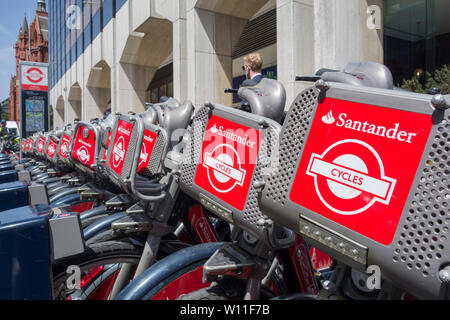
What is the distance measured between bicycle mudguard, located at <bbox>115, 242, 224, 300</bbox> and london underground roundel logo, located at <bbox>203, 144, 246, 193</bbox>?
33 centimetres

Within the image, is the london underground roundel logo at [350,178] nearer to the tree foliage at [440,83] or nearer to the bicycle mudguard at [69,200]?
the bicycle mudguard at [69,200]

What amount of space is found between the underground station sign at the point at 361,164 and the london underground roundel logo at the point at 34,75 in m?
12.9

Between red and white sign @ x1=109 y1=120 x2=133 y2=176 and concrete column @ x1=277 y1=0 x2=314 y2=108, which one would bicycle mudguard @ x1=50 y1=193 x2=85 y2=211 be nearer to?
red and white sign @ x1=109 y1=120 x2=133 y2=176

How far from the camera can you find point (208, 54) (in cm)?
890

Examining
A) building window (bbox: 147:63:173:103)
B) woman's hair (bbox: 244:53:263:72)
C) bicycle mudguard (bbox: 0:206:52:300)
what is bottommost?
bicycle mudguard (bbox: 0:206:52:300)

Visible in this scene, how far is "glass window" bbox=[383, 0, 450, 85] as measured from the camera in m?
8.48

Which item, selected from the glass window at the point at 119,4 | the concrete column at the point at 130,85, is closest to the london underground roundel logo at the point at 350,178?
the concrete column at the point at 130,85

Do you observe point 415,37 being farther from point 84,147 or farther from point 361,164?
point 361,164

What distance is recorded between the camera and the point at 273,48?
1215cm

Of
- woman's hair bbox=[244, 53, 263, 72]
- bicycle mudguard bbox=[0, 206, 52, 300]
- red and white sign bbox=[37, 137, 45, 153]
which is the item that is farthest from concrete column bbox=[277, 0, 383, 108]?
bicycle mudguard bbox=[0, 206, 52, 300]

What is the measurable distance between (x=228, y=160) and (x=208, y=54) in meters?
8.05

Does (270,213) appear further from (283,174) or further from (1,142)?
(1,142)

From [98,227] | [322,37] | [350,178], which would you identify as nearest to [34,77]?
[322,37]

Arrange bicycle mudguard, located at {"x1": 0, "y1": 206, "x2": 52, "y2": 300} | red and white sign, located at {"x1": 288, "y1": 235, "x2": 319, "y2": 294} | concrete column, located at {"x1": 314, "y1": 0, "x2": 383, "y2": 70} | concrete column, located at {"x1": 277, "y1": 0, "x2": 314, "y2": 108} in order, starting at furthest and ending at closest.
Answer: concrete column, located at {"x1": 277, "y1": 0, "x2": 314, "y2": 108} → concrete column, located at {"x1": 314, "y1": 0, "x2": 383, "y2": 70} → red and white sign, located at {"x1": 288, "y1": 235, "x2": 319, "y2": 294} → bicycle mudguard, located at {"x1": 0, "y1": 206, "x2": 52, "y2": 300}
